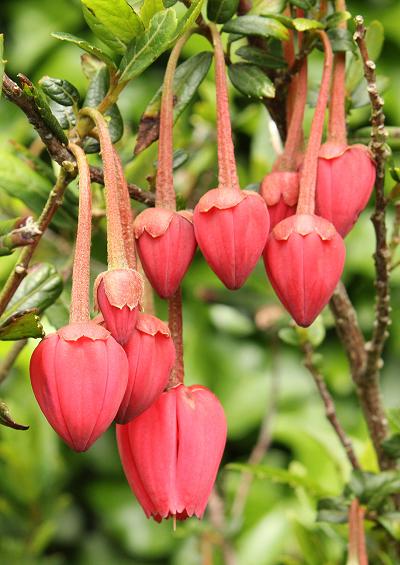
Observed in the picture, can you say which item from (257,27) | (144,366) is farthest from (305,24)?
(144,366)

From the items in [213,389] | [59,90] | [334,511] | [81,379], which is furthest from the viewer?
[213,389]

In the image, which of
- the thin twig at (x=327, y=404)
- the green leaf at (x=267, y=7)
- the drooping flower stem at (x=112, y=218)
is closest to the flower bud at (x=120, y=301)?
the drooping flower stem at (x=112, y=218)

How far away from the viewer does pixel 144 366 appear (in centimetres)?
48

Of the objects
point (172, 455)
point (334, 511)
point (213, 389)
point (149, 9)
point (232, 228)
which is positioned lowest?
point (213, 389)

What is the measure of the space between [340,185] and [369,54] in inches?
9.1

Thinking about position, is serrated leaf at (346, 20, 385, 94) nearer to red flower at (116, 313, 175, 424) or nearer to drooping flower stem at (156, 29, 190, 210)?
drooping flower stem at (156, 29, 190, 210)

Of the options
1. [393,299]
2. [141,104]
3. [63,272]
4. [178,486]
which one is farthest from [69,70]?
[178,486]

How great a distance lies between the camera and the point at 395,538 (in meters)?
0.73

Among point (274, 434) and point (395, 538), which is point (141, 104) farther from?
point (395, 538)

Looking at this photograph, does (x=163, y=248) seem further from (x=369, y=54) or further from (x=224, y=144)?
(x=369, y=54)

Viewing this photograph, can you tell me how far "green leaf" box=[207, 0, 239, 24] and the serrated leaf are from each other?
14 centimetres

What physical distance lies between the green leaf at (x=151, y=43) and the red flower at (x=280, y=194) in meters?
0.10

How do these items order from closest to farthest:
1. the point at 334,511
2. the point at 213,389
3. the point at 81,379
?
the point at 81,379 → the point at 334,511 → the point at 213,389

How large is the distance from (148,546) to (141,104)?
29.9 inches
